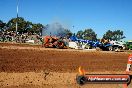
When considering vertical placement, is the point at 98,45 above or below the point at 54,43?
below

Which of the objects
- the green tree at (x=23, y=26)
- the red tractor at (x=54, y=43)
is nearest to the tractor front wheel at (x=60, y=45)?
the red tractor at (x=54, y=43)

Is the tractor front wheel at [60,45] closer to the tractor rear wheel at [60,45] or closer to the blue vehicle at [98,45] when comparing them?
the tractor rear wheel at [60,45]

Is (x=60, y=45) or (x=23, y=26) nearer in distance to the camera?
(x=60, y=45)

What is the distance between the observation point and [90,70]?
14133 mm

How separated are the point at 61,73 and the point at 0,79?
9.88 feet

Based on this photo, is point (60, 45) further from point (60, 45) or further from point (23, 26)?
point (23, 26)

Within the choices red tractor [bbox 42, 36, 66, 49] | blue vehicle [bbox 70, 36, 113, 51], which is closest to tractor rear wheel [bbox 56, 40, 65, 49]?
red tractor [bbox 42, 36, 66, 49]

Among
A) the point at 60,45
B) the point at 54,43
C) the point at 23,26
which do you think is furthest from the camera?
the point at 23,26

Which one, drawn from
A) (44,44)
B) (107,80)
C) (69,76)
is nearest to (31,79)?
(69,76)

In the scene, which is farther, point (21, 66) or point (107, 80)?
point (21, 66)

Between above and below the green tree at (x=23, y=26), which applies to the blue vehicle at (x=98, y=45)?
below

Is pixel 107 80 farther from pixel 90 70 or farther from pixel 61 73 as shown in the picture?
pixel 90 70

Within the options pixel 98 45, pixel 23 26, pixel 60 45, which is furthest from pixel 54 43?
pixel 23 26

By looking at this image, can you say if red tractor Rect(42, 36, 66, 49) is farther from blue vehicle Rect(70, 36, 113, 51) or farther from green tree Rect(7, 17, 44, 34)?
green tree Rect(7, 17, 44, 34)
